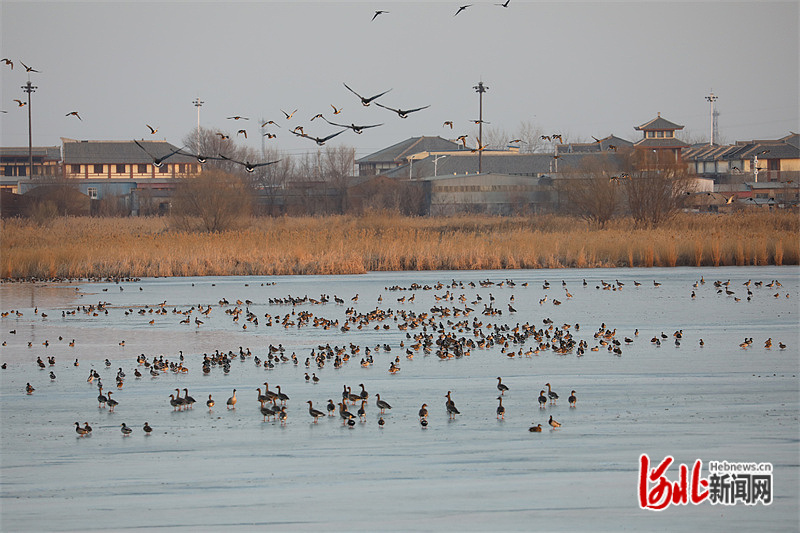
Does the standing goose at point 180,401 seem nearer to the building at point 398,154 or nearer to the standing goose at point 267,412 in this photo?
the standing goose at point 267,412

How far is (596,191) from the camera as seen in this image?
42.1 meters

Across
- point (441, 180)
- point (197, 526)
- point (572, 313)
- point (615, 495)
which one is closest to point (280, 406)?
point (197, 526)

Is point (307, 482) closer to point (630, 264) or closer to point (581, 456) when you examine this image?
point (581, 456)

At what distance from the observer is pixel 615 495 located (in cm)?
744

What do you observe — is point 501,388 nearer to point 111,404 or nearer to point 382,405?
point 382,405

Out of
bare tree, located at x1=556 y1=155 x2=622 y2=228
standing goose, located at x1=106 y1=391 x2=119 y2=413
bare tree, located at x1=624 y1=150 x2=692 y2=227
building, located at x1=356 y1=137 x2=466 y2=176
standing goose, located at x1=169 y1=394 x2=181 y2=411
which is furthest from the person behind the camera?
building, located at x1=356 y1=137 x2=466 y2=176

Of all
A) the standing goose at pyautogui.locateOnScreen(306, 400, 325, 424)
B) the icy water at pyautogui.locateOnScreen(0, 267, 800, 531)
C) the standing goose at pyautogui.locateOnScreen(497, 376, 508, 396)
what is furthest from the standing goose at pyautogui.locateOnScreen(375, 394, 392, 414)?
the standing goose at pyautogui.locateOnScreen(497, 376, 508, 396)

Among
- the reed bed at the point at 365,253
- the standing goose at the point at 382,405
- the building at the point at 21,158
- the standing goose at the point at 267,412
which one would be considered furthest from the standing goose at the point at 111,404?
the building at the point at 21,158

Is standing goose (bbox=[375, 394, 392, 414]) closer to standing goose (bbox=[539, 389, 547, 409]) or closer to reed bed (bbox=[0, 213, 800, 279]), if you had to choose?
standing goose (bbox=[539, 389, 547, 409])

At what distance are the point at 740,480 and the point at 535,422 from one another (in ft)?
8.14

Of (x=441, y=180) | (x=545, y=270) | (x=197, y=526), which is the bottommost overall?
(x=197, y=526)

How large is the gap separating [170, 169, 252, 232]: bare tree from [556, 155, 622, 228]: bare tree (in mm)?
15931

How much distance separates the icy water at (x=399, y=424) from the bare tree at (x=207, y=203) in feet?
74.2

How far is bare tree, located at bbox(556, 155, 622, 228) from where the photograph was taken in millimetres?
41906
